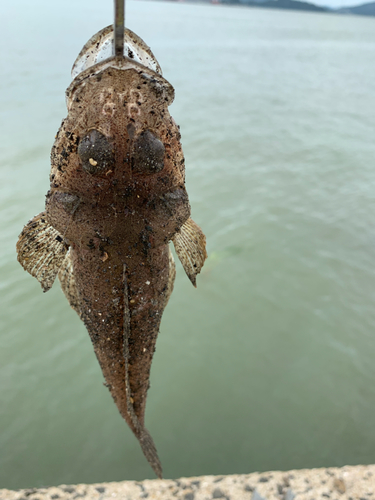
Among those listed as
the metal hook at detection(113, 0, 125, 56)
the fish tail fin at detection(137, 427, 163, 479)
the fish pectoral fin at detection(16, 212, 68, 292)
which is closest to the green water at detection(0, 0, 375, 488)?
the fish tail fin at detection(137, 427, 163, 479)

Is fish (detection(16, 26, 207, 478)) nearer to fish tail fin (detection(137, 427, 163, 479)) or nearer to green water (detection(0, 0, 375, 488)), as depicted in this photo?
fish tail fin (detection(137, 427, 163, 479))

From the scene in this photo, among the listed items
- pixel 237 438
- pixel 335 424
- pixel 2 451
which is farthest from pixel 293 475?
pixel 2 451

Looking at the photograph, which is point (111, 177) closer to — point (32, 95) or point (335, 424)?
point (335, 424)

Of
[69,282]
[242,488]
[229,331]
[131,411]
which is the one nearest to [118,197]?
[69,282]

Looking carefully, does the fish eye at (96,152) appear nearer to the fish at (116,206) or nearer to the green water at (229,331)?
the fish at (116,206)

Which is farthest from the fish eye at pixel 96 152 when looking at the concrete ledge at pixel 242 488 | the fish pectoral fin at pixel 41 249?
the concrete ledge at pixel 242 488

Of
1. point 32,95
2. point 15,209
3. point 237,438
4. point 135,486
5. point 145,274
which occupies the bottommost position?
point 237,438

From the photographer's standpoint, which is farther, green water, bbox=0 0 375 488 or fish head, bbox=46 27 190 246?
green water, bbox=0 0 375 488
